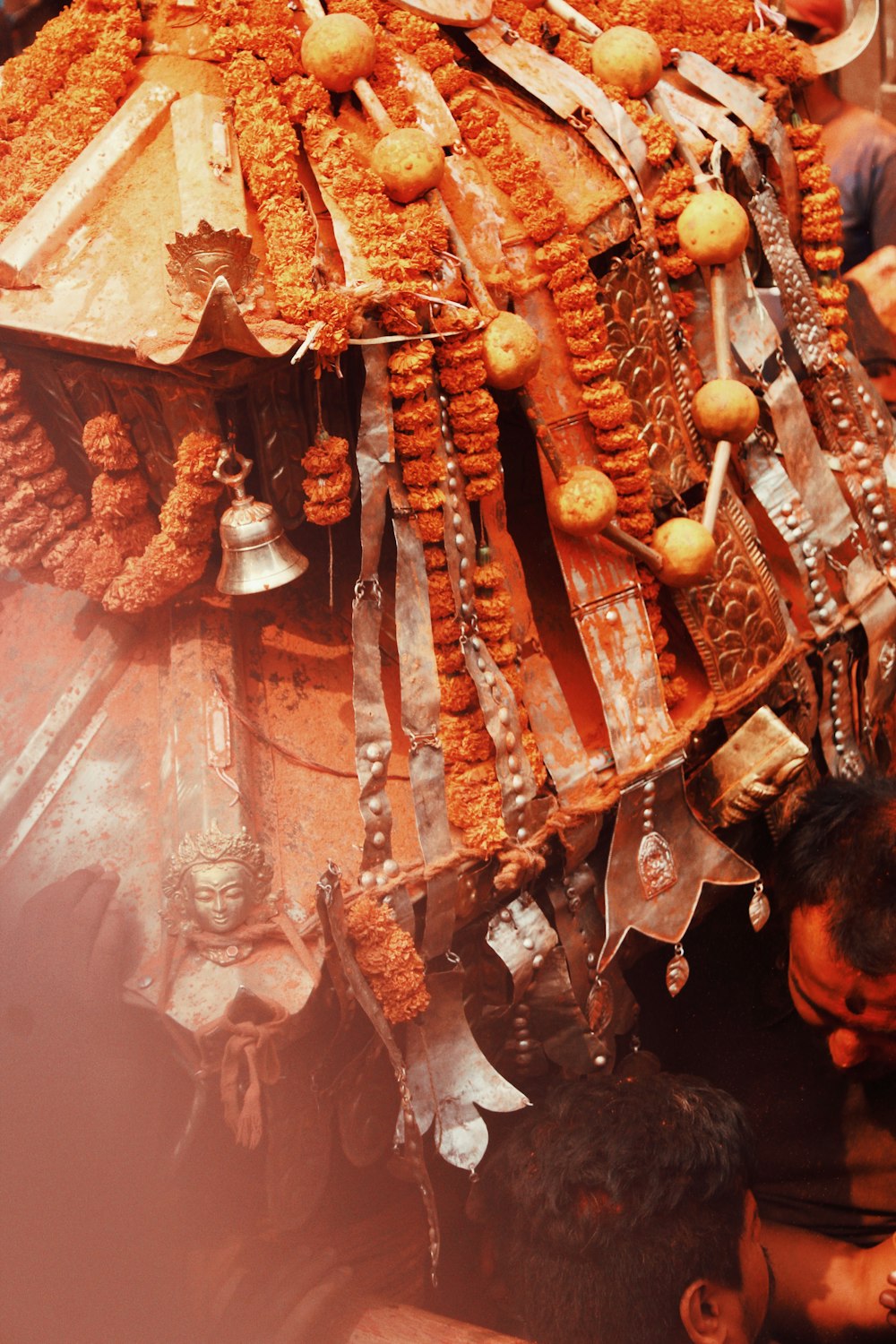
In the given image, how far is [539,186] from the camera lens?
153 centimetres

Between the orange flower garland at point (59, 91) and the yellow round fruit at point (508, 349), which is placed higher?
the orange flower garland at point (59, 91)

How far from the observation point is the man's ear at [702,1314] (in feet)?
4.37

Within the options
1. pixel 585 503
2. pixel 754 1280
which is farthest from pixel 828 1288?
pixel 585 503

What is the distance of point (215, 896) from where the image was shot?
133 cm

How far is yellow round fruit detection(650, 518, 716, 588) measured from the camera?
1.58m

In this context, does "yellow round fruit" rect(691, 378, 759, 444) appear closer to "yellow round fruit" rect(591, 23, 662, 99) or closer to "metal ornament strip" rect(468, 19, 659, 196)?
"metal ornament strip" rect(468, 19, 659, 196)

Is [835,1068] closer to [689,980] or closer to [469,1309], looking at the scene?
[689,980]

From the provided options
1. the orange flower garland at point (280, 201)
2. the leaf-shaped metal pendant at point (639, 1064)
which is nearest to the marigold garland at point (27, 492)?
the orange flower garland at point (280, 201)

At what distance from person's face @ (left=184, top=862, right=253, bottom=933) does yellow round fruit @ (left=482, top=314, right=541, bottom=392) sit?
653mm

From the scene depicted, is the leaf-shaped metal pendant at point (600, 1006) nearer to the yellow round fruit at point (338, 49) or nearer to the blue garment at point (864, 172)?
the yellow round fruit at point (338, 49)

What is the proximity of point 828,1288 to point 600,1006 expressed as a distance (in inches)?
18.3

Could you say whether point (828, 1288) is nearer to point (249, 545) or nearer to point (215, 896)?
point (215, 896)

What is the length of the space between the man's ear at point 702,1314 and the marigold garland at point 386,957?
44 centimetres

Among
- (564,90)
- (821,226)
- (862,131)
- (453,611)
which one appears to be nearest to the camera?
(453,611)
